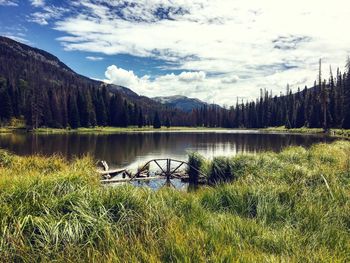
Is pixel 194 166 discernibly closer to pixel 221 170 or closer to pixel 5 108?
pixel 221 170

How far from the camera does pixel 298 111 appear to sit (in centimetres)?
12081

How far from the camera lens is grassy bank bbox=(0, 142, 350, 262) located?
5418mm

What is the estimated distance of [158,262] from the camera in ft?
15.8

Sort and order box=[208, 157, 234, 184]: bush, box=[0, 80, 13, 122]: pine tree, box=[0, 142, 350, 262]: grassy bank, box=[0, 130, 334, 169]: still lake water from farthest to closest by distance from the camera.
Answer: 1. box=[0, 80, 13, 122]: pine tree
2. box=[0, 130, 334, 169]: still lake water
3. box=[208, 157, 234, 184]: bush
4. box=[0, 142, 350, 262]: grassy bank

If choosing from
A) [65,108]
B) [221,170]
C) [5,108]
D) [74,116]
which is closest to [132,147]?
[221,170]

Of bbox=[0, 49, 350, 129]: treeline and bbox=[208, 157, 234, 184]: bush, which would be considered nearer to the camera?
bbox=[208, 157, 234, 184]: bush

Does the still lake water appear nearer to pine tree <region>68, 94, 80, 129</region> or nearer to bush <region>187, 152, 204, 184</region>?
bush <region>187, 152, 204, 184</region>

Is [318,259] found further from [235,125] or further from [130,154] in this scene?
[235,125]

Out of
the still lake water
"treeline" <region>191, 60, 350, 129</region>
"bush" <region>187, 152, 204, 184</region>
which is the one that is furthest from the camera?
"treeline" <region>191, 60, 350, 129</region>

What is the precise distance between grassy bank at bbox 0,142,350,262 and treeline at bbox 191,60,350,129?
83.1 meters

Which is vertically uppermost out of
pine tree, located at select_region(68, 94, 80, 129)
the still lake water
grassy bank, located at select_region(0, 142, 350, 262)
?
pine tree, located at select_region(68, 94, 80, 129)

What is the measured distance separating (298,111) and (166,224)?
123 metres

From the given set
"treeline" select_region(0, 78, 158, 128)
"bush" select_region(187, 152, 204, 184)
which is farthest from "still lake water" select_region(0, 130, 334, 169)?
"treeline" select_region(0, 78, 158, 128)

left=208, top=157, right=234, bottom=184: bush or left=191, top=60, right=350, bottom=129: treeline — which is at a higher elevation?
left=191, top=60, right=350, bottom=129: treeline
